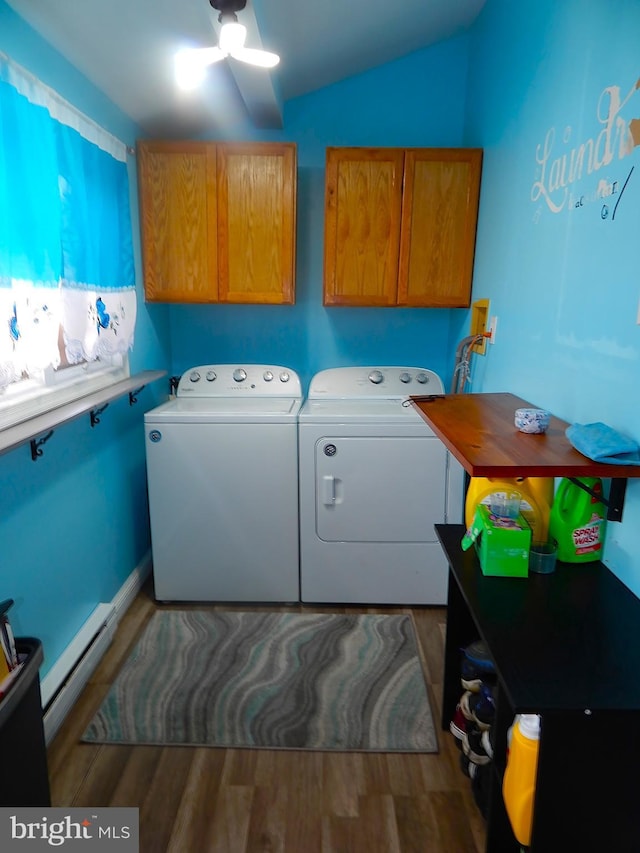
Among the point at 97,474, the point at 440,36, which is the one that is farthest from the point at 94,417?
the point at 440,36

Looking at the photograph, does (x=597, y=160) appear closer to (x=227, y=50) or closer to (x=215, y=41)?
(x=227, y=50)

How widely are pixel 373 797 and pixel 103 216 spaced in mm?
2203

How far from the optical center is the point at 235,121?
2.91 m

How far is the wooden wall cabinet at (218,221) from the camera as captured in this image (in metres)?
2.63

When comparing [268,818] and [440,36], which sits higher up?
[440,36]

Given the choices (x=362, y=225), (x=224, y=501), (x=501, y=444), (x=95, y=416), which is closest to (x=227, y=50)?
(x=362, y=225)

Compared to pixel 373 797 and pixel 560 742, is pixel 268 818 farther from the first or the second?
pixel 560 742

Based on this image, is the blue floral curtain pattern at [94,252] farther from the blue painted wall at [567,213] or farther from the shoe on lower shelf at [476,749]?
the shoe on lower shelf at [476,749]

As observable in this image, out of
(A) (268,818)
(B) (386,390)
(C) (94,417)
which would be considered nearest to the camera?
(A) (268,818)

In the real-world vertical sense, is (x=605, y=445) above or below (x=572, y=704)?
above

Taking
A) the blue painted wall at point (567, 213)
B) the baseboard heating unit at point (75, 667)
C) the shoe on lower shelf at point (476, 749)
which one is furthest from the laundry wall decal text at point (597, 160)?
the baseboard heating unit at point (75, 667)

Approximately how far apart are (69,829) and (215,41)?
2547mm

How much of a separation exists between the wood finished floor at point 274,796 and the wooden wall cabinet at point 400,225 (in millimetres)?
1929

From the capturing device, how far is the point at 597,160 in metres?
1.45
